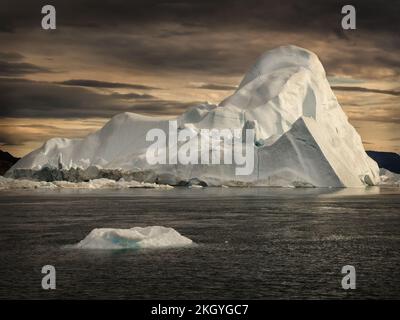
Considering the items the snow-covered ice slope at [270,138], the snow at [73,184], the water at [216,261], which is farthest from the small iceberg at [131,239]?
the snow at [73,184]

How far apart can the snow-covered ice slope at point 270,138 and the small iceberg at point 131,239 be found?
257 ft

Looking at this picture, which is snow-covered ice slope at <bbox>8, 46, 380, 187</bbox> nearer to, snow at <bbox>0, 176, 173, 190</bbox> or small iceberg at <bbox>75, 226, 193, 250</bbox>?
snow at <bbox>0, 176, 173, 190</bbox>

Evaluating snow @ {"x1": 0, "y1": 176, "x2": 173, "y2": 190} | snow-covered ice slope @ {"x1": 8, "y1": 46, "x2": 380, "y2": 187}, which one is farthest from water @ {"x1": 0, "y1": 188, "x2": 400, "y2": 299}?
snow @ {"x1": 0, "y1": 176, "x2": 173, "y2": 190}

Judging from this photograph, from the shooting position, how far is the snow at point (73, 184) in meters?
117

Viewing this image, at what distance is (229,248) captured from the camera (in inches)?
1217

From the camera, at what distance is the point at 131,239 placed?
29.3 meters

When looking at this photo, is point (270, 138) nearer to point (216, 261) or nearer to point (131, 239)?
point (131, 239)

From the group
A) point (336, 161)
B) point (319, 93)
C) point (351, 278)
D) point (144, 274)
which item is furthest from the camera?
point (319, 93)

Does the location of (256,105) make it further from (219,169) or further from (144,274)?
(144,274)

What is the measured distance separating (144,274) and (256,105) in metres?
129

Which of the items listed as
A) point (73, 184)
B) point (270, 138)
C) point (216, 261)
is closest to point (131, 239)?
point (216, 261)

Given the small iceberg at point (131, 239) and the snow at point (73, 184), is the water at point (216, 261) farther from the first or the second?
the snow at point (73, 184)

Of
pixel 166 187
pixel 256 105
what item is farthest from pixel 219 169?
pixel 256 105

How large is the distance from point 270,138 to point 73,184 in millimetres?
38127
